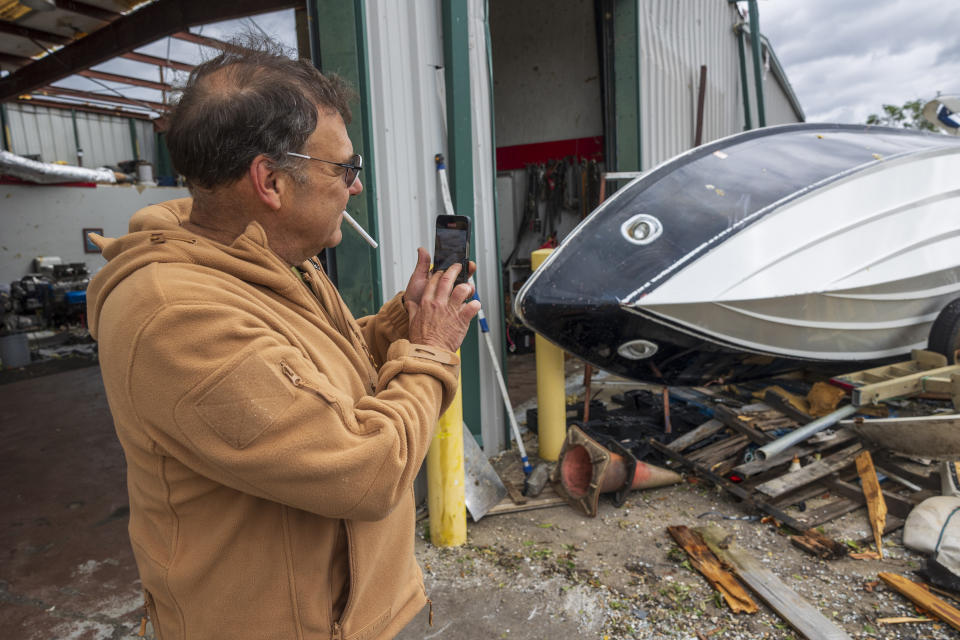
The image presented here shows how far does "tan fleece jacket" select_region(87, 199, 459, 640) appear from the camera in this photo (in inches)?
35.9

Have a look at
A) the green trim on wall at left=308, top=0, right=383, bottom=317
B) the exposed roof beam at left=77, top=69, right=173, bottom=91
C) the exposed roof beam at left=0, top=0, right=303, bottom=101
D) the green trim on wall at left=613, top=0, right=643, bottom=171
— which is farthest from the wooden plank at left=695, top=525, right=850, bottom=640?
the exposed roof beam at left=77, top=69, right=173, bottom=91

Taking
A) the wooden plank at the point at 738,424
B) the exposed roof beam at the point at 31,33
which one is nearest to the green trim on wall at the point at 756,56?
the wooden plank at the point at 738,424

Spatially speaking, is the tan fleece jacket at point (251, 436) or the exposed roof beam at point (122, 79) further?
the exposed roof beam at point (122, 79)

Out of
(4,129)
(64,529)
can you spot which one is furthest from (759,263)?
(4,129)

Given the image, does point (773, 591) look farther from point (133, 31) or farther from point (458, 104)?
point (133, 31)

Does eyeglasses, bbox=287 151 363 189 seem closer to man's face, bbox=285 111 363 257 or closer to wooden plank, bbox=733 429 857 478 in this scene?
Answer: man's face, bbox=285 111 363 257

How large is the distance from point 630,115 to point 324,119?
565 centimetres

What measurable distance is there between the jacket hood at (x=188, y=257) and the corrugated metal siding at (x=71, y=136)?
50.8ft

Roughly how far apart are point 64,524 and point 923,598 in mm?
4593

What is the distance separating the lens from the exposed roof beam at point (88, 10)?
5.88 m

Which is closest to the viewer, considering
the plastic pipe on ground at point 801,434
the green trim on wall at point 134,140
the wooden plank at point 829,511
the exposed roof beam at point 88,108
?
the wooden plank at point 829,511

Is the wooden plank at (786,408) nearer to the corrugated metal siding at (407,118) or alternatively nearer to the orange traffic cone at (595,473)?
the orange traffic cone at (595,473)

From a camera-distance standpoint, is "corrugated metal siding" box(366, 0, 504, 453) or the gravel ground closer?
the gravel ground

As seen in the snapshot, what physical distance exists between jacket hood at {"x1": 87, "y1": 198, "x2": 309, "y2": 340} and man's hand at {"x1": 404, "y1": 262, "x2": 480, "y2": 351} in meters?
0.26
